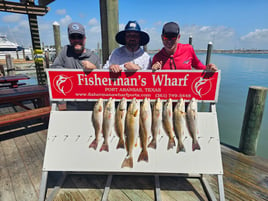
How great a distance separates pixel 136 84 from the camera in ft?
6.82

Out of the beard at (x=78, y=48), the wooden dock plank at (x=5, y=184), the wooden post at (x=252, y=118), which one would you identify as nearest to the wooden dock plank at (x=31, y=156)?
the wooden dock plank at (x=5, y=184)

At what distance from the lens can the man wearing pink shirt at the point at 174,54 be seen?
7.20 ft

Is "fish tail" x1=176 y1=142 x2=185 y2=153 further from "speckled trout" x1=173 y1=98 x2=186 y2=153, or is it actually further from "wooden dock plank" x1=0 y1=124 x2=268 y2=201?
"wooden dock plank" x1=0 y1=124 x2=268 y2=201

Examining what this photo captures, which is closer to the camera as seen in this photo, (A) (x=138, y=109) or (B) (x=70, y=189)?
(A) (x=138, y=109)

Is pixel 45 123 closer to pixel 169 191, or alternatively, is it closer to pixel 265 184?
pixel 169 191

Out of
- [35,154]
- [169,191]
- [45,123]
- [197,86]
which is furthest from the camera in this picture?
[45,123]

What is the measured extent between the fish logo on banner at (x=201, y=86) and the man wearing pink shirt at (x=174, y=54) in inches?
11.2

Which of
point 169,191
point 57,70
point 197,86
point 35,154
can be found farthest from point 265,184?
point 35,154

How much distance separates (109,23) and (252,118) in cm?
297

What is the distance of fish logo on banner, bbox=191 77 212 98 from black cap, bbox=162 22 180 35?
71cm

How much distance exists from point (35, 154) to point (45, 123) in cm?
140

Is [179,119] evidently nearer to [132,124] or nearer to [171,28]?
[132,124]

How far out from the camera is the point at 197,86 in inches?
80.0

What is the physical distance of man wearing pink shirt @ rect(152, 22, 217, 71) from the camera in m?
2.20
